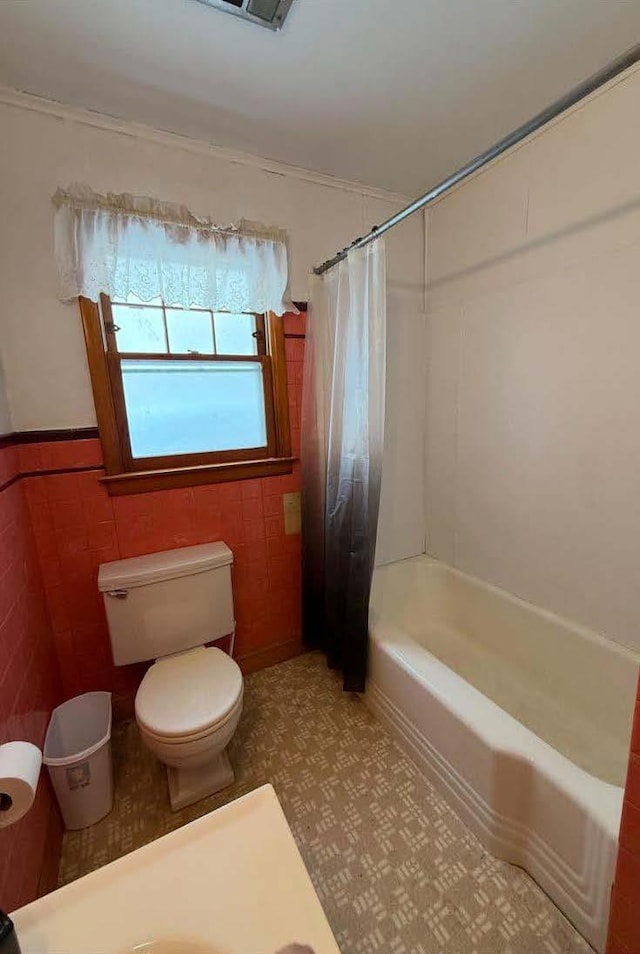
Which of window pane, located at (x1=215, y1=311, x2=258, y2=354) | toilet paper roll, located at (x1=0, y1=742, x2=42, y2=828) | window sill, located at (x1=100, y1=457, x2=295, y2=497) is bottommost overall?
toilet paper roll, located at (x1=0, y1=742, x2=42, y2=828)

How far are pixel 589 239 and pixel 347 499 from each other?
4.26 ft

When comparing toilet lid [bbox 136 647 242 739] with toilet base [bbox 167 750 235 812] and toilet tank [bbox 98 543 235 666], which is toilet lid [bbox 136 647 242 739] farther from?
toilet base [bbox 167 750 235 812]

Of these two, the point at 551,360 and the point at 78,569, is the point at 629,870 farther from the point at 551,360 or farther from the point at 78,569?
the point at 78,569

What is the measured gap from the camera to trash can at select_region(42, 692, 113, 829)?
4.13ft

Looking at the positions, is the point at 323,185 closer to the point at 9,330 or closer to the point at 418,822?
the point at 9,330

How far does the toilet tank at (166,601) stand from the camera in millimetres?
1487

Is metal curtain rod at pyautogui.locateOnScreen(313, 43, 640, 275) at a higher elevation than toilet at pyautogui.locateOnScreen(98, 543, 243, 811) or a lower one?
higher

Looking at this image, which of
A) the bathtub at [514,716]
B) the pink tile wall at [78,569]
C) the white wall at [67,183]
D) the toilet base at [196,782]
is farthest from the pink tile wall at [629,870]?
the white wall at [67,183]

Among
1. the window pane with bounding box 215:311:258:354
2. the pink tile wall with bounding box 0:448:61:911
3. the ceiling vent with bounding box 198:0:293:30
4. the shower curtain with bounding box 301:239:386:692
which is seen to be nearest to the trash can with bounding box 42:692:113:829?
the pink tile wall with bounding box 0:448:61:911

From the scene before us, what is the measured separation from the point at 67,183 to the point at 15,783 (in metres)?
1.75

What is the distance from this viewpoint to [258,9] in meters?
1.01

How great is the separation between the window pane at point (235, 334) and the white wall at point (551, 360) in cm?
98

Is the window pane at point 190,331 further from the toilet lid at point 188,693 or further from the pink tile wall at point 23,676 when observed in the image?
the toilet lid at point 188,693

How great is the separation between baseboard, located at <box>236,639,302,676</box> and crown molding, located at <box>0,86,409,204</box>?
224 cm
